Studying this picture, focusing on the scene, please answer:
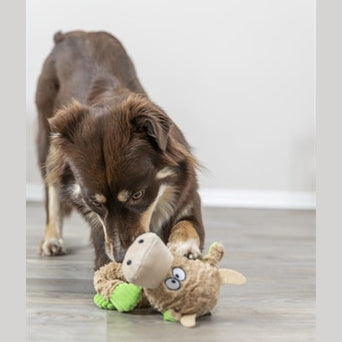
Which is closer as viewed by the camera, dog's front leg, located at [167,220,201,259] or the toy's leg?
the toy's leg

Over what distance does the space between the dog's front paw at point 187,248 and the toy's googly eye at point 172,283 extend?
27cm

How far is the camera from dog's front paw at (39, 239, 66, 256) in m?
3.35

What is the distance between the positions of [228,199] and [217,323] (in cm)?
→ 332

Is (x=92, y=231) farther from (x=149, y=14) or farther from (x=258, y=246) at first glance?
(x=149, y=14)

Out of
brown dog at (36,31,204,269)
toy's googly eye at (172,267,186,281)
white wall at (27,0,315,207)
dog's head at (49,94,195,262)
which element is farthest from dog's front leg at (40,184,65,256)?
white wall at (27,0,315,207)

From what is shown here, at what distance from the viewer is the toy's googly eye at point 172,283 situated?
205cm

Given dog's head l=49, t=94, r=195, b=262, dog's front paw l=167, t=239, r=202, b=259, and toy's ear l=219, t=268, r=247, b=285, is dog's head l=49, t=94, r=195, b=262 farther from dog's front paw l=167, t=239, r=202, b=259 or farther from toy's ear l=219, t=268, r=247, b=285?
toy's ear l=219, t=268, r=247, b=285

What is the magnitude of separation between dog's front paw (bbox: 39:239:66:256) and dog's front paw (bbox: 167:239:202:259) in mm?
1145

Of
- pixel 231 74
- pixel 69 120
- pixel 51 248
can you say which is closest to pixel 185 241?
pixel 69 120

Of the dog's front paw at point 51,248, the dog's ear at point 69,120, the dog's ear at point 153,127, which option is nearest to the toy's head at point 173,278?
the dog's ear at point 153,127

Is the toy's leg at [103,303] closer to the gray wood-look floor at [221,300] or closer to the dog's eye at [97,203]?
A: the gray wood-look floor at [221,300]

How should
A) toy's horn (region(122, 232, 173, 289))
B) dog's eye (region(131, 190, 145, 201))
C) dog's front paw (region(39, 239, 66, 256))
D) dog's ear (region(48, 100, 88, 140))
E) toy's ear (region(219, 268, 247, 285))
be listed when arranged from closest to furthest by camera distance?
toy's horn (region(122, 232, 173, 289)) < toy's ear (region(219, 268, 247, 285)) < dog's eye (region(131, 190, 145, 201)) < dog's ear (region(48, 100, 88, 140)) < dog's front paw (region(39, 239, 66, 256))

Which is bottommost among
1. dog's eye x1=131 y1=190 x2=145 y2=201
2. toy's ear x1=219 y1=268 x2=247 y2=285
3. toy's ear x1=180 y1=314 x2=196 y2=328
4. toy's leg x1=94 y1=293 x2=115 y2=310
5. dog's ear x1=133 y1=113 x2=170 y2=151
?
toy's leg x1=94 y1=293 x2=115 y2=310

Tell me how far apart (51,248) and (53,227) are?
0.18 meters
